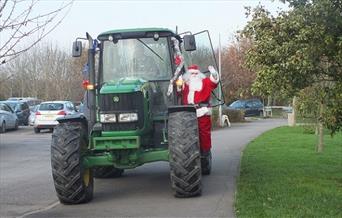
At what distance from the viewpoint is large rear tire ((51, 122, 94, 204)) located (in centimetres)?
945

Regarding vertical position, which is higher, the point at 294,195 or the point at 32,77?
the point at 32,77

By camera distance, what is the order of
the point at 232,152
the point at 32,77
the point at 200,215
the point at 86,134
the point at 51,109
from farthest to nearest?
the point at 32,77 < the point at 51,109 < the point at 232,152 < the point at 86,134 < the point at 200,215

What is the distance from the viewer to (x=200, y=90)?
1134 centimetres

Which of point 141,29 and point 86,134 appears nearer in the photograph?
point 86,134

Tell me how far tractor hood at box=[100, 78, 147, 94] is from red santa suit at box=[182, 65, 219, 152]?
1.11 meters

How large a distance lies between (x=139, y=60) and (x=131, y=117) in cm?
158

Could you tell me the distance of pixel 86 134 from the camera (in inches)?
398

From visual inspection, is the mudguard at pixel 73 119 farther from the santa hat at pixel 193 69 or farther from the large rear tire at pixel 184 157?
the santa hat at pixel 193 69

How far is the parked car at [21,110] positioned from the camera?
35.9 metres

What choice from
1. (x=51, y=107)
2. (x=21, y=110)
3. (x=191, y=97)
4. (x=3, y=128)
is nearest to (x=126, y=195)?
(x=191, y=97)

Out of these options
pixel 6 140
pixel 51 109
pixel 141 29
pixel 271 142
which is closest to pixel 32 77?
pixel 51 109

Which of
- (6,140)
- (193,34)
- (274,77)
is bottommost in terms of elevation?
(6,140)

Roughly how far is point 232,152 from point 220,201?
871 cm

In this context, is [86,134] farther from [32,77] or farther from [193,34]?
[32,77]
